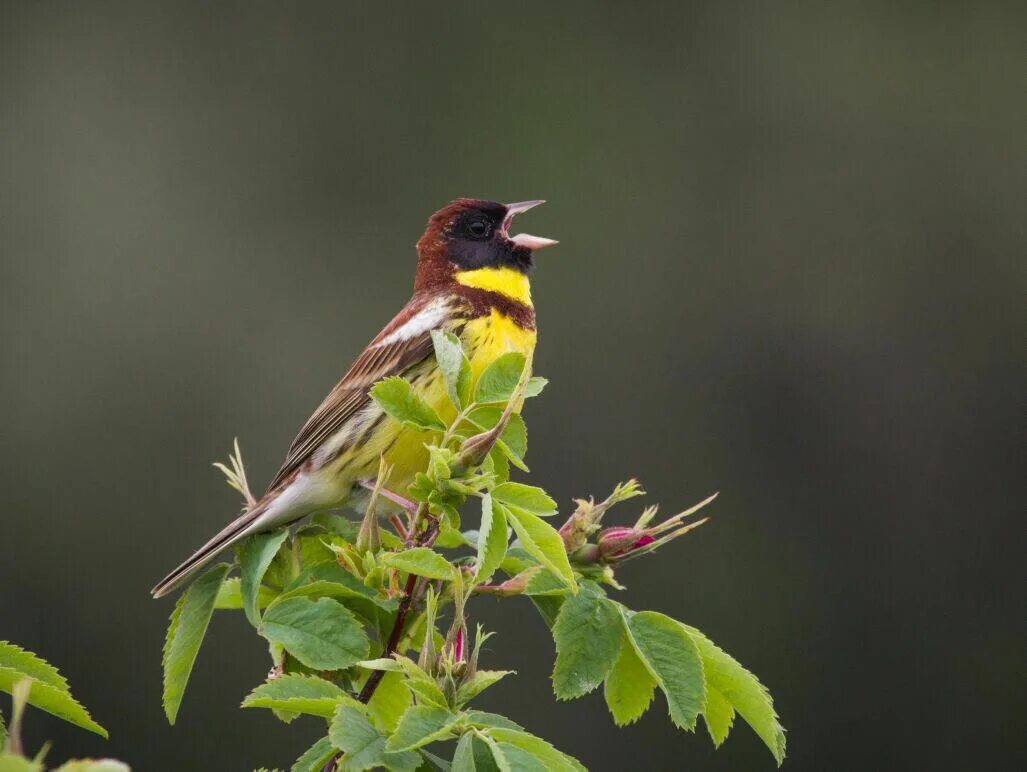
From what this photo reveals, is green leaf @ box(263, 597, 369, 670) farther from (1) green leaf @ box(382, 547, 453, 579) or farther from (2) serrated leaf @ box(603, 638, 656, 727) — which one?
(2) serrated leaf @ box(603, 638, 656, 727)

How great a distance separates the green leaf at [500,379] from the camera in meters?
2.27

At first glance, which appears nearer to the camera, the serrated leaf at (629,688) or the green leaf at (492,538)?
the green leaf at (492,538)

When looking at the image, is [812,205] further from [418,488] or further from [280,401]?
[418,488]

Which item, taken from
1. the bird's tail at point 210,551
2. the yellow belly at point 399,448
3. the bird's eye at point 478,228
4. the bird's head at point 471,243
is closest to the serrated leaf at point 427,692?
the bird's tail at point 210,551

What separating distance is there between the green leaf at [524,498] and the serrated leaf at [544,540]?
18 millimetres

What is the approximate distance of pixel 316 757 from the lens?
1990mm

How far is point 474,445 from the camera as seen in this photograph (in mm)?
2172

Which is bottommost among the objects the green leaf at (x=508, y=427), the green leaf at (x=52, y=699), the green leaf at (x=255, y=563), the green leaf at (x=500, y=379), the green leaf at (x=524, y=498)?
the green leaf at (x=255, y=563)

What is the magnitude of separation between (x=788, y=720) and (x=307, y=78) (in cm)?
580

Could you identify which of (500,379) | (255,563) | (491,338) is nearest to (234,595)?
(255,563)

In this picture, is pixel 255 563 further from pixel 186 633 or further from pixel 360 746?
pixel 360 746

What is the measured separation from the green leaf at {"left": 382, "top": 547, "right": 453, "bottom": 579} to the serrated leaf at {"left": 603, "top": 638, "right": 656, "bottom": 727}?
1.09ft

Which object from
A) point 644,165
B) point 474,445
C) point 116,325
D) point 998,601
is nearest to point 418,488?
point 474,445

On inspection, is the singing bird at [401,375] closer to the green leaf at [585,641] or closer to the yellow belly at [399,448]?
the yellow belly at [399,448]
